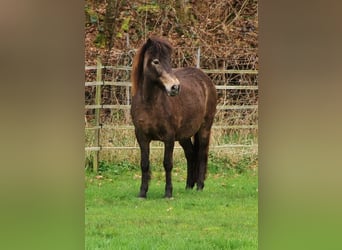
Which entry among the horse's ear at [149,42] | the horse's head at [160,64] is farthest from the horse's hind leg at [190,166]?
the horse's ear at [149,42]

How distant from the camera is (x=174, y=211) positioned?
264 cm

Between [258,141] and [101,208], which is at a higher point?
[258,141]

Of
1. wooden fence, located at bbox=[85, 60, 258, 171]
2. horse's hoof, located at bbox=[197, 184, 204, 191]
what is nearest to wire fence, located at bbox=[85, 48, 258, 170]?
wooden fence, located at bbox=[85, 60, 258, 171]

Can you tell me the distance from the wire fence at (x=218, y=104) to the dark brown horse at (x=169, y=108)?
0.03m

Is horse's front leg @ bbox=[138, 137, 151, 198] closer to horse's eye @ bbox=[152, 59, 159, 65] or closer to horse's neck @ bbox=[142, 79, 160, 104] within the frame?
horse's neck @ bbox=[142, 79, 160, 104]

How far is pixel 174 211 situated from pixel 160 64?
0.63 m

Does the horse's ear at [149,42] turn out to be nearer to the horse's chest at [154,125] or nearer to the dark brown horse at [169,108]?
the dark brown horse at [169,108]

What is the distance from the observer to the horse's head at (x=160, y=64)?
102 inches

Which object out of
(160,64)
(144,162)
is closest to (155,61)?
(160,64)
